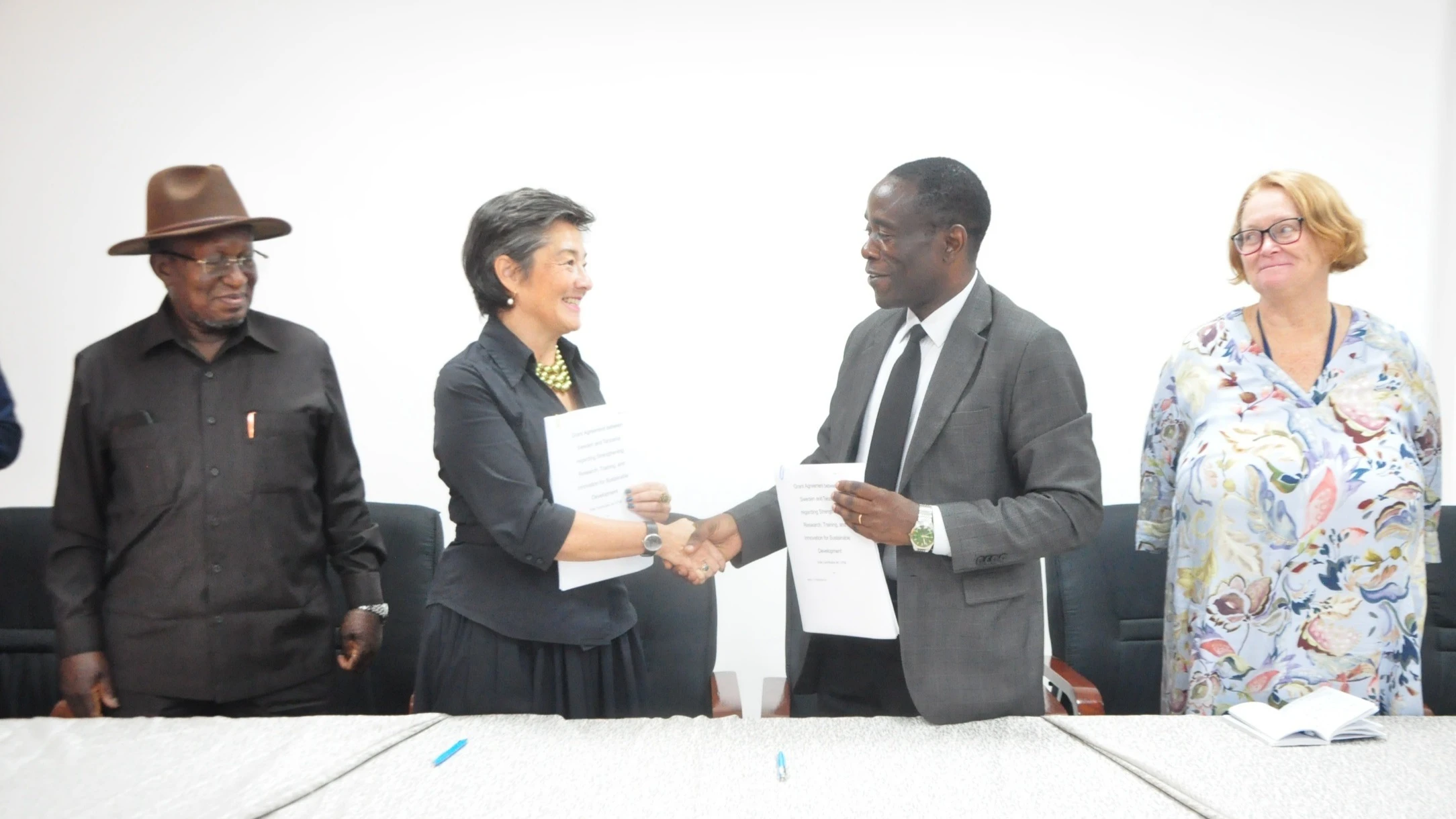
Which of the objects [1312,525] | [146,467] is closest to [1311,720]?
[1312,525]

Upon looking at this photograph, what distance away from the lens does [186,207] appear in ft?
7.45

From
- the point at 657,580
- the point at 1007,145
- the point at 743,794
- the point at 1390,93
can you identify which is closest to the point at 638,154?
the point at 1007,145

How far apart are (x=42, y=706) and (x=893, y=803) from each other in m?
2.54

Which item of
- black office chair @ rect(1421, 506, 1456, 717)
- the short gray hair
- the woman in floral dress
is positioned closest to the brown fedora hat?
the short gray hair

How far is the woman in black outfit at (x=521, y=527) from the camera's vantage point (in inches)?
80.2

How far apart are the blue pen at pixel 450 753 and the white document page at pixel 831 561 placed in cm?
73

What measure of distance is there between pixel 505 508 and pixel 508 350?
0.37 metres

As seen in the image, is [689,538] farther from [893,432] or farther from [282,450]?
[282,450]

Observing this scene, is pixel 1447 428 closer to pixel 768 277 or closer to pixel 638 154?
pixel 768 277

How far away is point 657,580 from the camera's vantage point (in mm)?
2629

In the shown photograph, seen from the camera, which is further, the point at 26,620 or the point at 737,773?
the point at 26,620

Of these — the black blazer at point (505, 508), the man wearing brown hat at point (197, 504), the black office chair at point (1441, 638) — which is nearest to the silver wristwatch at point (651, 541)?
the black blazer at point (505, 508)

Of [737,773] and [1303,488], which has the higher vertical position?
[1303,488]

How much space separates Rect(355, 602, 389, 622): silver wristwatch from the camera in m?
2.34
